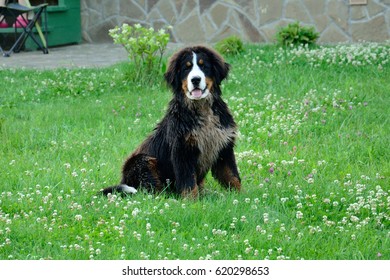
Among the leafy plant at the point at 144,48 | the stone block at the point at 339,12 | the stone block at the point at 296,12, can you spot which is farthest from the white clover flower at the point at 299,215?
the stone block at the point at 296,12

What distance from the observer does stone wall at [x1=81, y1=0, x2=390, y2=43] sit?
49.1 ft

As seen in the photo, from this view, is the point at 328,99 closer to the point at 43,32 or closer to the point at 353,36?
the point at 353,36

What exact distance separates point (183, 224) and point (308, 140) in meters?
3.03

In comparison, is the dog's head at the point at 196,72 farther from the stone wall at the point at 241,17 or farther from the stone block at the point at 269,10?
the stone block at the point at 269,10

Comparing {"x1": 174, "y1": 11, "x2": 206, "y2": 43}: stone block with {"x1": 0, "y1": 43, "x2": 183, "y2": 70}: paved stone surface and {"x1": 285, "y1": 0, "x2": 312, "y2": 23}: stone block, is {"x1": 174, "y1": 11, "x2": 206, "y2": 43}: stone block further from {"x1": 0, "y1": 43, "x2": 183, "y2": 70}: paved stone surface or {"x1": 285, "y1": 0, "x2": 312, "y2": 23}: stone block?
{"x1": 285, "y1": 0, "x2": 312, "y2": 23}: stone block

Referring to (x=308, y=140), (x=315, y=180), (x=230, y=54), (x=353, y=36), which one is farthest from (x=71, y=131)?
(x=353, y=36)

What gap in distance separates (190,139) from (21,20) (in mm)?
10303

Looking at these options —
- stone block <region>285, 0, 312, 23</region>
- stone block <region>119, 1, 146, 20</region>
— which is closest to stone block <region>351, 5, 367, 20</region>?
stone block <region>285, 0, 312, 23</region>

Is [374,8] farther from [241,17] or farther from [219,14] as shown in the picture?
[219,14]

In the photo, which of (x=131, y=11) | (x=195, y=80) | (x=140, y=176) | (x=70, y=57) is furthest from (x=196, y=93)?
(x=131, y=11)

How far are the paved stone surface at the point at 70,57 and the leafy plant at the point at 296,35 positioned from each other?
121 inches

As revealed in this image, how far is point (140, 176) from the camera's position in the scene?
22.3 ft

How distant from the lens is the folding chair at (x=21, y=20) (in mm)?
15395

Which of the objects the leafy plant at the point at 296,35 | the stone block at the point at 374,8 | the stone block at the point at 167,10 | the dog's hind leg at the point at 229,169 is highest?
the dog's hind leg at the point at 229,169
